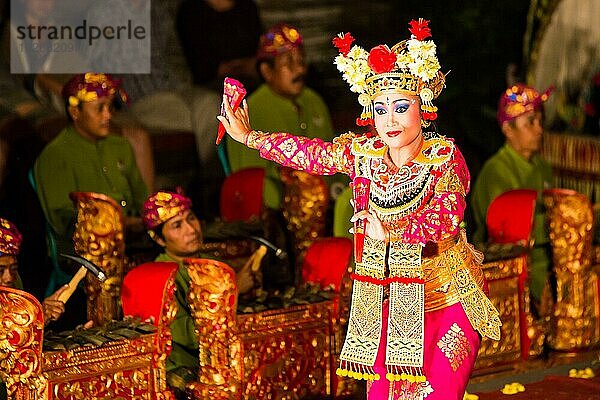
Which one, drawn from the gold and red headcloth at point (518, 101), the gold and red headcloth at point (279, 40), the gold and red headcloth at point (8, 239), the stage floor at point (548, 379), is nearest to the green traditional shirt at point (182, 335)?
the gold and red headcloth at point (8, 239)

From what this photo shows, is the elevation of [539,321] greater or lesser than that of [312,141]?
lesser

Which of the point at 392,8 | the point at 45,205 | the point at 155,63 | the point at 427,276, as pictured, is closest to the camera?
the point at 427,276

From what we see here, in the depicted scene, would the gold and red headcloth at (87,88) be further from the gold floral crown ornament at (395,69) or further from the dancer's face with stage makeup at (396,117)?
the dancer's face with stage makeup at (396,117)

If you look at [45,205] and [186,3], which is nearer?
[45,205]

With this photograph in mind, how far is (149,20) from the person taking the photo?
9.12m

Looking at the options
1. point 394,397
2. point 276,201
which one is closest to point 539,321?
point 276,201

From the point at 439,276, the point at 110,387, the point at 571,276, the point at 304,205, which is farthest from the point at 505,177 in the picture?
the point at 439,276

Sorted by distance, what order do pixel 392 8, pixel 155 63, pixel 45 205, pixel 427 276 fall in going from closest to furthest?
pixel 427 276
pixel 45 205
pixel 155 63
pixel 392 8

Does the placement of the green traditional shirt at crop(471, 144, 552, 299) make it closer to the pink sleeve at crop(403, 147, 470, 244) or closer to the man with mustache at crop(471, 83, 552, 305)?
the man with mustache at crop(471, 83, 552, 305)

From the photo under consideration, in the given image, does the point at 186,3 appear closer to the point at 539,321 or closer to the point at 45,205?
the point at 45,205

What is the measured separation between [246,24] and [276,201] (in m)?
1.13

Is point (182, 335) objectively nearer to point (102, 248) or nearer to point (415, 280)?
point (102, 248)

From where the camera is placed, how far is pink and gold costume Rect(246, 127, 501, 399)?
5.72 meters

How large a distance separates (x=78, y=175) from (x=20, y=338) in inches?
102
